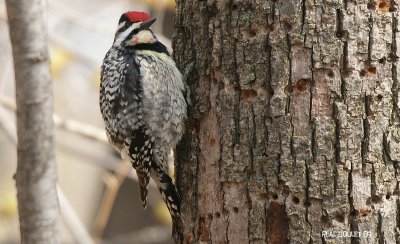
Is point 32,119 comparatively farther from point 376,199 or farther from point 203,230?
point 376,199

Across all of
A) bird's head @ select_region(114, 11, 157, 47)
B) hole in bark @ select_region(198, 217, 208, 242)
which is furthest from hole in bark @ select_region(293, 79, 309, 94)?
bird's head @ select_region(114, 11, 157, 47)

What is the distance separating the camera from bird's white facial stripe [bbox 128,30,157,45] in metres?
3.82

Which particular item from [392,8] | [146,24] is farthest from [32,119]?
[146,24]

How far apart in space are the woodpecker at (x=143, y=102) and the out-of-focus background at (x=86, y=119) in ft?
3.69

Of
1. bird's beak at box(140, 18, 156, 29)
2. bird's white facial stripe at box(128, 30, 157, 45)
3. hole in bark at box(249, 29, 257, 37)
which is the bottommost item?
hole in bark at box(249, 29, 257, 37)

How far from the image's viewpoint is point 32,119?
2133 millimetres

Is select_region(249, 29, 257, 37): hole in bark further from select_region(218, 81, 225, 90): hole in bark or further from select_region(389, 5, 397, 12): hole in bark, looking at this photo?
select_region(389, 5, 397, 12): hole in bark

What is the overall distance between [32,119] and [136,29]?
1757mm

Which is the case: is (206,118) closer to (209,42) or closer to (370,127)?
(209,42)

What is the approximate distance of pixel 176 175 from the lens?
130 inches

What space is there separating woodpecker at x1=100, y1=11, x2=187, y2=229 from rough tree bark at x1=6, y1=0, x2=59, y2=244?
1.38 m

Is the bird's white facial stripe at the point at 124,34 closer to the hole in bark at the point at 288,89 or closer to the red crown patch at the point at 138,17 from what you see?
the red crown patch at the point at 138,17

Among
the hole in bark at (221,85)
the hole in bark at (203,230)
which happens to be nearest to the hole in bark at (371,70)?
the hole in bark at (221,85)

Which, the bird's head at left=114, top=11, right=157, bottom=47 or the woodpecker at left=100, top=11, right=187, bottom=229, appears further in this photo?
the bird's head at left=114, top=11, right=157, bottom=47
